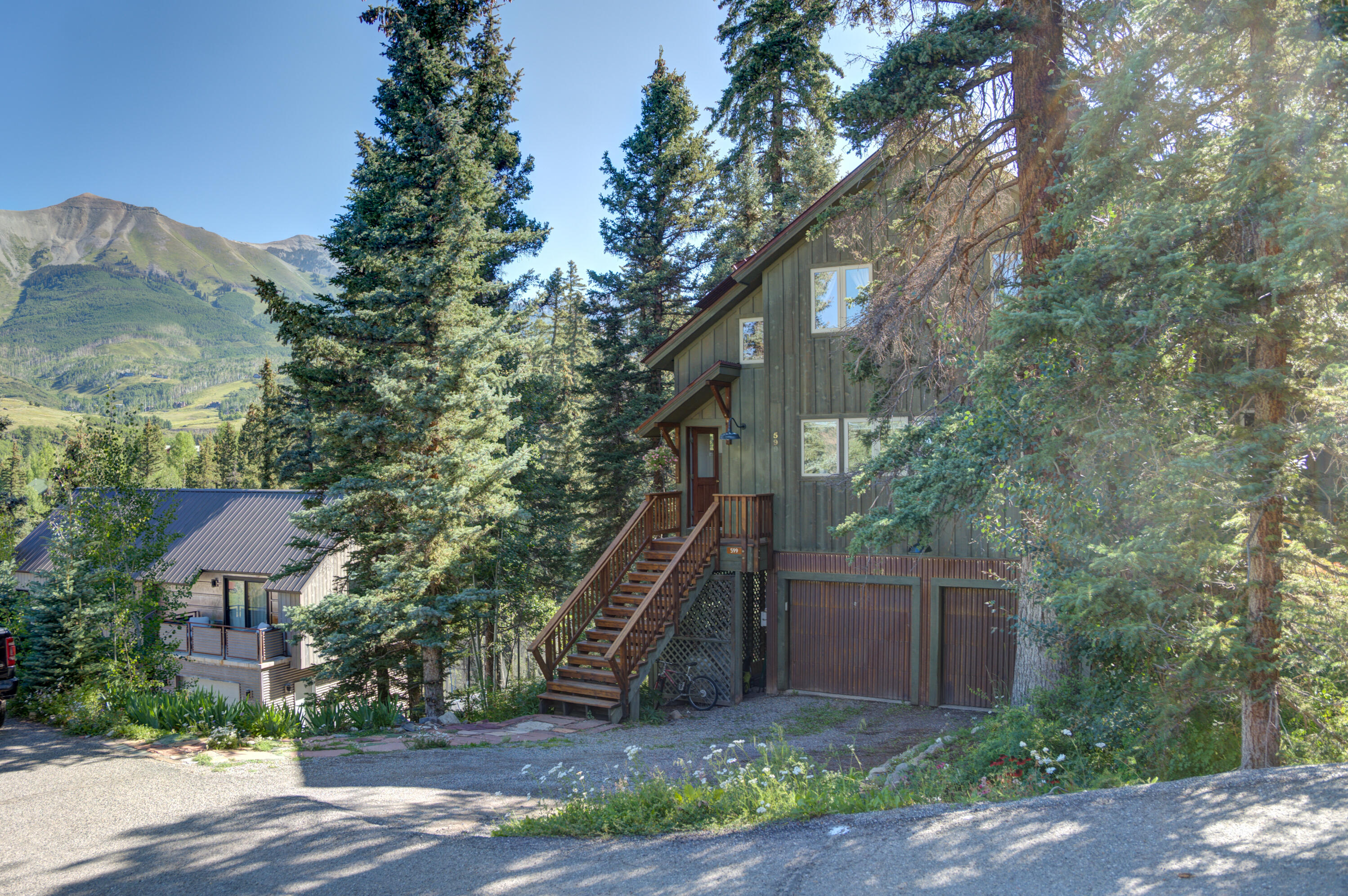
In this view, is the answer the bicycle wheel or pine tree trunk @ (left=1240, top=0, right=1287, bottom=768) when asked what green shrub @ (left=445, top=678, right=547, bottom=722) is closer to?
the bicycle wheel

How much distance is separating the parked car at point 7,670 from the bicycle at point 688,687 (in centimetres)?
829

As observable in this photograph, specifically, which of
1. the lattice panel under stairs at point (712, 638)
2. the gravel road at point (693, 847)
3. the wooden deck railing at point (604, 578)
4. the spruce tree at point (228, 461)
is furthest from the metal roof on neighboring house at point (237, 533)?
the spruce tree at point (228, 461)

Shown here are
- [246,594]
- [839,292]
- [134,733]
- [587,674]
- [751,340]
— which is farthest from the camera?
[246,594]

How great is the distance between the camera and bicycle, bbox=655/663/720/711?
499 inches

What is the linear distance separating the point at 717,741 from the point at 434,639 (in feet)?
16.2

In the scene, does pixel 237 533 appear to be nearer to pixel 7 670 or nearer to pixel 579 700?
pixel 7 670

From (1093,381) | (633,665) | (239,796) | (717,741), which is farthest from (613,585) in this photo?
(1093,381)

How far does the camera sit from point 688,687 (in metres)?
12.9

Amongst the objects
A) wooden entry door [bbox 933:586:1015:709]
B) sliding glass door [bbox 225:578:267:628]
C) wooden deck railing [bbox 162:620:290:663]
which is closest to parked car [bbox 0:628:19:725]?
wooden entry door [bbox 933:586:1015:709]

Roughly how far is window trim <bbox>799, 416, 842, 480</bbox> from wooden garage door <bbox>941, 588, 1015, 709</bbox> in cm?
265

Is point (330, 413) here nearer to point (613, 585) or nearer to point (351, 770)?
point (613, 585)

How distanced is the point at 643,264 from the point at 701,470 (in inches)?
348

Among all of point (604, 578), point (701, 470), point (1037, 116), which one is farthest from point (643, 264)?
point (1037, 116)

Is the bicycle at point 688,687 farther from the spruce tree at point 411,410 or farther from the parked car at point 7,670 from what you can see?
the parked car at point 7,670
